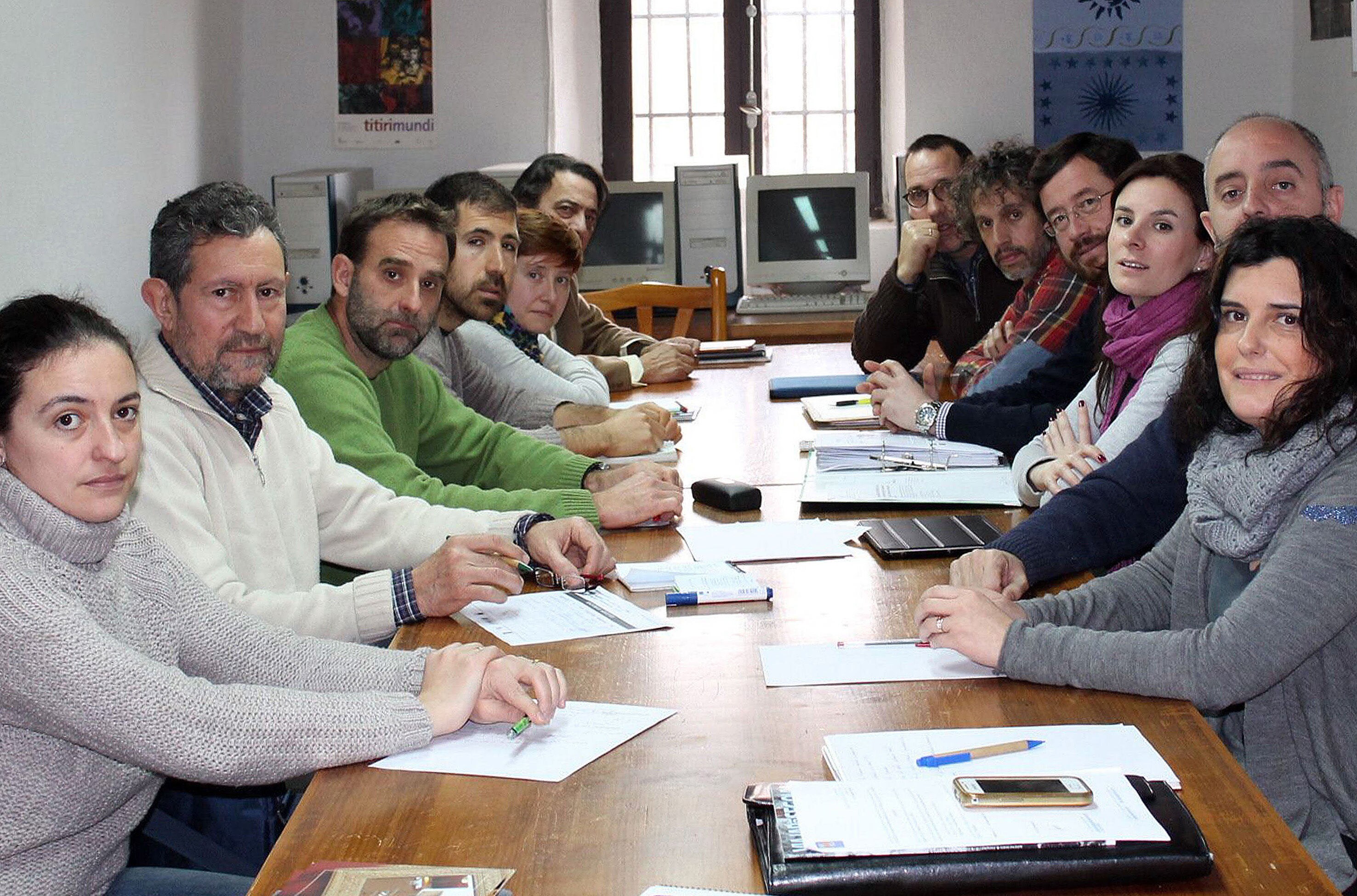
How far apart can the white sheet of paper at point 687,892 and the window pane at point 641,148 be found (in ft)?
17.3

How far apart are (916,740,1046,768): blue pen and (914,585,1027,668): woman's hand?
20cm

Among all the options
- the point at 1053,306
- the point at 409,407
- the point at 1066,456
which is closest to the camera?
the point at 1066,456

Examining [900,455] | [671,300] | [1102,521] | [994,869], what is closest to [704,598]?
[1102,521]

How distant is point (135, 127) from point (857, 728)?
11.7 ft

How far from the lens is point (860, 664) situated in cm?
146

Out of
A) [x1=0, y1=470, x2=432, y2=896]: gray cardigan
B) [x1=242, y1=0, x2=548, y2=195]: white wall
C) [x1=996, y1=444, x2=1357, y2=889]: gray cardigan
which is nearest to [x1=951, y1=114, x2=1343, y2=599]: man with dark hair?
[x1=996, y1=444, x2=1357, y2=889]: gray cardigan

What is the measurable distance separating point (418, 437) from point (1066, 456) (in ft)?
3.90

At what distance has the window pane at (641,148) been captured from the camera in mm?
6070

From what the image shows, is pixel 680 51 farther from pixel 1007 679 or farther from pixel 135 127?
pixel 1007 679

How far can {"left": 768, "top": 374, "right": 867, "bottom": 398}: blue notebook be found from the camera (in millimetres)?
3555

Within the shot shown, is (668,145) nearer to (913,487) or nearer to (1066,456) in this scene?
(913,487)

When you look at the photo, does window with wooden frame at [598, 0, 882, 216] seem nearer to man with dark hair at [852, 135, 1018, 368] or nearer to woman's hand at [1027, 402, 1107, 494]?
man with dark hair at [852, 135, 1018, 368]

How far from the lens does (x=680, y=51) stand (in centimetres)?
601

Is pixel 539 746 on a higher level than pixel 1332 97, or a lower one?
lower
